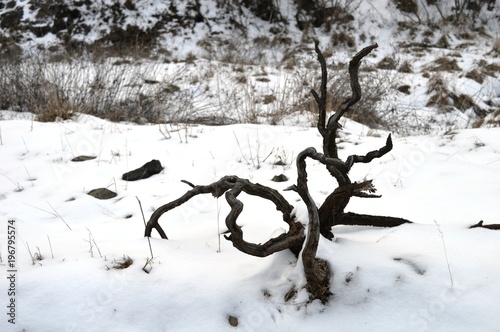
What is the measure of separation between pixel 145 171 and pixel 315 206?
66.7 inches

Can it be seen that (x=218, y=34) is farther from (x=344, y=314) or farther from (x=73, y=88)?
(x=344, y=314)

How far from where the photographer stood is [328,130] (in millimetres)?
1223

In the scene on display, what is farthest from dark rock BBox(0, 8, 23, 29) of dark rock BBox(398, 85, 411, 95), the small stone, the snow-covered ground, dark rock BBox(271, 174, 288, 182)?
the small stone

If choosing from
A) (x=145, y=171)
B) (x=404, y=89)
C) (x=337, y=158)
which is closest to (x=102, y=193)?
(x=145, y=171)

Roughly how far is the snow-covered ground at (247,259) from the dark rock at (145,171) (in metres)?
0.08

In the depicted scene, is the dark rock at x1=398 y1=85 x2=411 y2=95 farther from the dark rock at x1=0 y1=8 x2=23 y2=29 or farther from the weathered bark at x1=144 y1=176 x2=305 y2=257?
the dark rock at x1=0 y1=8 x2=23 y2=29

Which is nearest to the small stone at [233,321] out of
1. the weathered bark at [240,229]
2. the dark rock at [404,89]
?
the weathered bark at [240,229]

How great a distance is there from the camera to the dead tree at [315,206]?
1008mm

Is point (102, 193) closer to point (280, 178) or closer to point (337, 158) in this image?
point (280, 178)

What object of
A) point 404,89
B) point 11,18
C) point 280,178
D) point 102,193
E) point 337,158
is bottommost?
point 102,193

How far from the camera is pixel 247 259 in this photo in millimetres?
1275

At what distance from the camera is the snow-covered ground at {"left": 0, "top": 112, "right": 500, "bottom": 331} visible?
100cm

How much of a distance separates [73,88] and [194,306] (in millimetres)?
4699

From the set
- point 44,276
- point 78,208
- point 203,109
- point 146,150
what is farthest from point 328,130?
point 203,109
